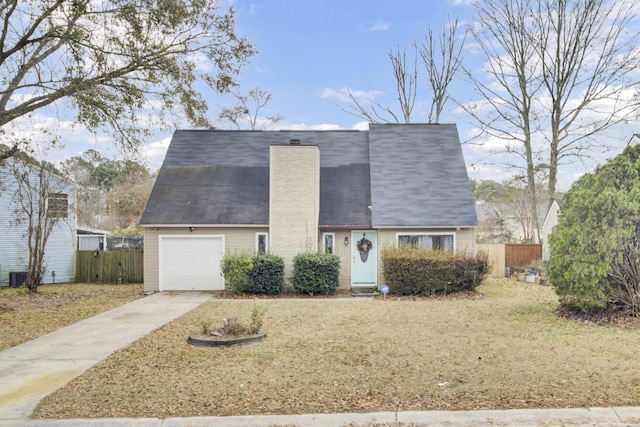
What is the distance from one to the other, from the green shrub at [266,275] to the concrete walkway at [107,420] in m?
5.32

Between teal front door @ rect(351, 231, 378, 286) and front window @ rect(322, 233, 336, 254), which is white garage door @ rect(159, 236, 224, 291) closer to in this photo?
front window @ rect(322, 233, 336, 254)

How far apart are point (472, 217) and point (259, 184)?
24.4 ft

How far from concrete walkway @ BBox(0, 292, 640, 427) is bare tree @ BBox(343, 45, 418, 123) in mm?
23180

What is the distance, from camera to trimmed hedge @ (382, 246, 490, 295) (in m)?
14.5

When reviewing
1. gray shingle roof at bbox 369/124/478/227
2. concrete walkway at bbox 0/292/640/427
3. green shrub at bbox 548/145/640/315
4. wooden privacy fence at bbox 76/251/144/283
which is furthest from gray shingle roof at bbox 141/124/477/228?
concrete walkway at bbox 0/292/640/427

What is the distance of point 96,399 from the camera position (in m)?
5.37

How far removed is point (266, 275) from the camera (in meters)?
15.0

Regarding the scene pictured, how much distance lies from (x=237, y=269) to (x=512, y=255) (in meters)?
12.5

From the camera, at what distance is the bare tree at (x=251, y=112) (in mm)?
31359

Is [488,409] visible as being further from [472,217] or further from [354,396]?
[472,217]

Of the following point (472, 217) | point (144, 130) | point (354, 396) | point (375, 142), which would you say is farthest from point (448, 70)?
point (354, 396)

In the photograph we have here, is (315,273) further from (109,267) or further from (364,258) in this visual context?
(109,267)

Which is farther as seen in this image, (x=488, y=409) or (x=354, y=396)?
(x=354, y=396)

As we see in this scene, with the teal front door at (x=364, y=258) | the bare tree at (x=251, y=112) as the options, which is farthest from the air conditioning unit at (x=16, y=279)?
the bare tree at (x=251, y=112)
